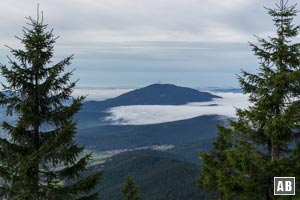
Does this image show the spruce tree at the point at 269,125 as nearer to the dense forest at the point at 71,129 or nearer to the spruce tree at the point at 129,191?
the dense forest at the point at 71,129

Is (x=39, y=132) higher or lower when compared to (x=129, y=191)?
higher

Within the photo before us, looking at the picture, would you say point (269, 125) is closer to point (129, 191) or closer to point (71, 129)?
point (71, 129)

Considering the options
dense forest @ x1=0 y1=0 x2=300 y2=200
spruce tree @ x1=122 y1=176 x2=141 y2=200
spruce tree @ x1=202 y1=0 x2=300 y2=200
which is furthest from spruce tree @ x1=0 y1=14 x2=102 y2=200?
spruce tree @ x1=122 y1=176 x2=141 y2=200

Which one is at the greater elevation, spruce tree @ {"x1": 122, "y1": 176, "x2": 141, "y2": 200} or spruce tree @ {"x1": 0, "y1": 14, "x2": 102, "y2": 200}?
spruce tree @ {"x1": 0, "y1": 14, "x2": 102, "y2": 200}

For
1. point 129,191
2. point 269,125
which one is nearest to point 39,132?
point 269,125

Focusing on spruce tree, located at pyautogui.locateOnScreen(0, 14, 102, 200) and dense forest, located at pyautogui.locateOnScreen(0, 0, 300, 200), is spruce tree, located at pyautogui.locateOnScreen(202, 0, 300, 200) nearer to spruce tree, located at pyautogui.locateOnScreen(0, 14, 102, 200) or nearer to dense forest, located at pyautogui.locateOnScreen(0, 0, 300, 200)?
dense forest, located at pyautogui.locateOnScreen(0, 0, 300, 200)

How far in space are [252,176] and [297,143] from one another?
10.1ft

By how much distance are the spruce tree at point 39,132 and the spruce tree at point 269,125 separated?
26.9ft

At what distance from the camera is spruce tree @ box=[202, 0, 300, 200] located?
21375mm

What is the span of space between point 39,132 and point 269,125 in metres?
12.4

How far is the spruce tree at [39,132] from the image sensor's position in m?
20.9

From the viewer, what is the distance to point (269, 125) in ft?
69.6

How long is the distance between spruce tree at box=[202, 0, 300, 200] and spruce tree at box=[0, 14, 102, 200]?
820 cm

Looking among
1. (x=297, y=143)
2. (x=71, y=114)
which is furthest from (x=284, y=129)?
(x=71, y=114)
